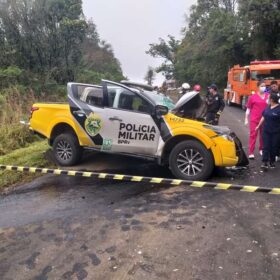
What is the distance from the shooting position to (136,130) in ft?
26.1

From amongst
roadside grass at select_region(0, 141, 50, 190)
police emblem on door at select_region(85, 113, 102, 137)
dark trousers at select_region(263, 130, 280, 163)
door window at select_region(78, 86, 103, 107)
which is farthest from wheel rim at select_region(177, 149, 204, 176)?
roadside grass at select_region(0, 141, 50, 190)

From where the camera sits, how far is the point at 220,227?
211 inches

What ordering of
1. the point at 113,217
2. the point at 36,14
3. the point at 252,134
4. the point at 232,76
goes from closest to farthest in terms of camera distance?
the point at 113,217 → the point at 252,134 → the point at 36,14 → the point at 232,76

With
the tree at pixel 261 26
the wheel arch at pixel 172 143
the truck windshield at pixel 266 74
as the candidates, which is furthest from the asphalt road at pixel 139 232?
the tree at pixel 261 26

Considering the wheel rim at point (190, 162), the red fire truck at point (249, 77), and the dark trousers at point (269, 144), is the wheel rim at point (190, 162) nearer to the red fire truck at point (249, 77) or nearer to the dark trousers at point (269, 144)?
the dark trousers at point (269, 144)

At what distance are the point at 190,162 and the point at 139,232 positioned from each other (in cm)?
253

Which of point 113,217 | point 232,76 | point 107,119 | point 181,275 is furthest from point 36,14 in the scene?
point 181,275

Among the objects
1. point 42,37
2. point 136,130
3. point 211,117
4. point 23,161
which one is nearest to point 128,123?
point 136,130

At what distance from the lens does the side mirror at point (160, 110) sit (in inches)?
305

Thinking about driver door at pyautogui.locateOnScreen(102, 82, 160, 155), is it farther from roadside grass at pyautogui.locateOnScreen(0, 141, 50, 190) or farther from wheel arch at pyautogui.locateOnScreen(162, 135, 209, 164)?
roadside grass at pyautogui.locateOnScreen(0, 141, 50, 190)

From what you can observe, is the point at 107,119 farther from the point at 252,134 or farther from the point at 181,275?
the point at 181,275

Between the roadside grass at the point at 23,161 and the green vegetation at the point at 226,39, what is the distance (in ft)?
83.8

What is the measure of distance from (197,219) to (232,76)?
22.2 metres

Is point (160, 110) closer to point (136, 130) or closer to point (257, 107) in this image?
point (136, 130)
